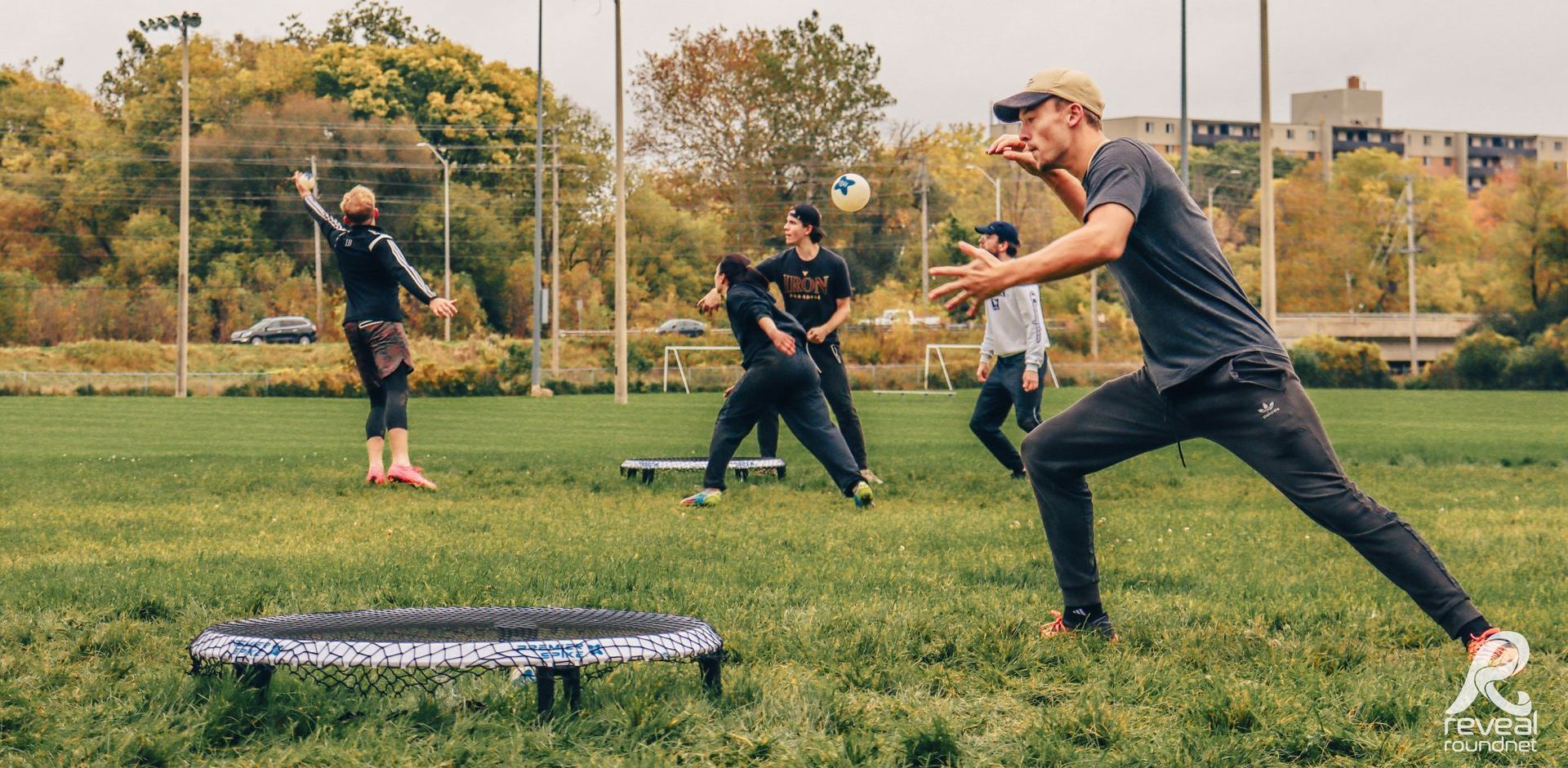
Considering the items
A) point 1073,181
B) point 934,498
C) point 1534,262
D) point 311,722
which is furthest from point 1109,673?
point 1534,262

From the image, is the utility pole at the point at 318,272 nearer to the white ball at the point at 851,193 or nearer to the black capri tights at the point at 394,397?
the black capri tights at the point at 394,397

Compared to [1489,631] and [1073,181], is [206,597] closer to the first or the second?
[1073,181]

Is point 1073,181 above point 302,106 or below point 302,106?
below

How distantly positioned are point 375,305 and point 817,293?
3307mm

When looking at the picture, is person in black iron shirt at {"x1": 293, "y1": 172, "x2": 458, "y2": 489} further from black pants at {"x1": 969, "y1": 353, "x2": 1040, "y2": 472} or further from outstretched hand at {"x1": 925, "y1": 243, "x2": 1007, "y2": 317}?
outstretched hand at {"x1": 925, "y1": 243, "x2": 1007, "y2": 317}

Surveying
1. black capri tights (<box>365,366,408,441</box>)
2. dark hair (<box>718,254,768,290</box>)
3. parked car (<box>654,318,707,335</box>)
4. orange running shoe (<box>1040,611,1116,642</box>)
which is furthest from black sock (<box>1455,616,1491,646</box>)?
parked car (<box>654,318,707,335</box>)

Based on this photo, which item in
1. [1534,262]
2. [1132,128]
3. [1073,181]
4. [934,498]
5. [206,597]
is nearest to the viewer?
[1073,181]

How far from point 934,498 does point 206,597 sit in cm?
576

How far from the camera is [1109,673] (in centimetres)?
459

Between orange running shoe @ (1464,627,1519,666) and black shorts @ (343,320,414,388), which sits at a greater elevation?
black shorts @ (343,320,414,388)

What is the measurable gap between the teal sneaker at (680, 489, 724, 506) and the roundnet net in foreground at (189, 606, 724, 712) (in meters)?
4.77

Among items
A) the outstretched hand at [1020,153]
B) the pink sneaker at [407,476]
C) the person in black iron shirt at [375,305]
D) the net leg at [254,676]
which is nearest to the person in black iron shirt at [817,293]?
the person in black iron shirt at [375,305]

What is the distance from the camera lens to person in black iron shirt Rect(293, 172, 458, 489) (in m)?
11.0

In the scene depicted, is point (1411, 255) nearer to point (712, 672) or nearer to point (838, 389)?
point (838, 389)
